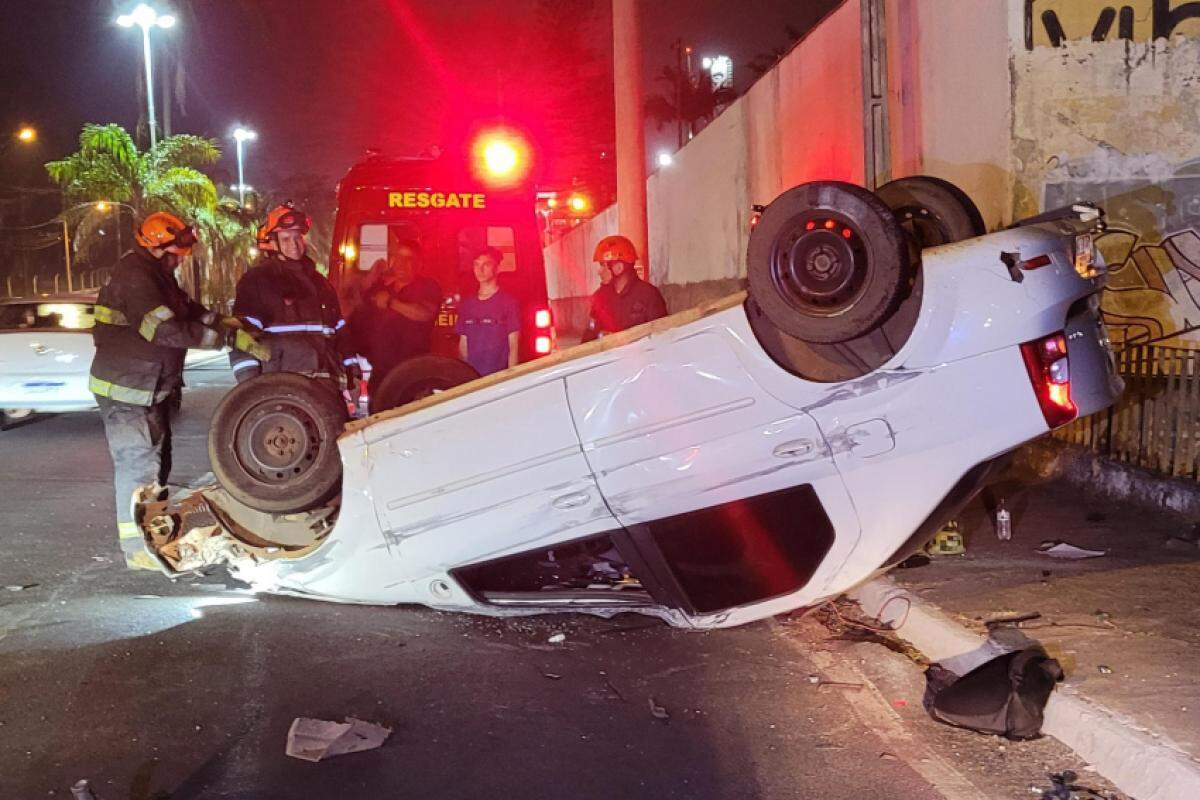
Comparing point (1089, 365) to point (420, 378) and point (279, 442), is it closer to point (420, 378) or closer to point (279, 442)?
point (420, 378)

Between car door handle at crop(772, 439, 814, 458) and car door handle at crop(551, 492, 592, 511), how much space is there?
0.76 meters

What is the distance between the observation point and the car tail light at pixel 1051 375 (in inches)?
147

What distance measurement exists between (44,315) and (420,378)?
8.57m

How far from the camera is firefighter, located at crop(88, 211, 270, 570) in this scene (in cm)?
591

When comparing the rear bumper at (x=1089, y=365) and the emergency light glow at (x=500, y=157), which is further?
the emergency light glow at (x=500, y=157)

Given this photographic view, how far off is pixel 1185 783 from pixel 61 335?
11679mm

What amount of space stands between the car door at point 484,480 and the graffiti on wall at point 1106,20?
20.7 feet

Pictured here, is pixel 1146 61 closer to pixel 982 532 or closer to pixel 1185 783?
pixel 982 532

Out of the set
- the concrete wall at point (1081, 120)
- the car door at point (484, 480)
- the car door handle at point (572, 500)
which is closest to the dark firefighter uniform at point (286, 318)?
the car door at point (484, 480)

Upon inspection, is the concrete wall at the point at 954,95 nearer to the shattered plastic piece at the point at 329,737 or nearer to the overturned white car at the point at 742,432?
the overturned white car at the point at 742,432

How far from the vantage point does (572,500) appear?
4.27 metres

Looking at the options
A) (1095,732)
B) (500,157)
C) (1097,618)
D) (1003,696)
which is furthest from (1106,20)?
(1095,732)

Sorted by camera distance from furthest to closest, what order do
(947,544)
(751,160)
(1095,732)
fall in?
(751,160), (947,544), (1095,732)

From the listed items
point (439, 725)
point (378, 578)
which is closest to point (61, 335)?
point (378, 578)
